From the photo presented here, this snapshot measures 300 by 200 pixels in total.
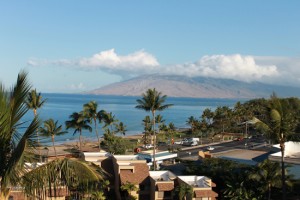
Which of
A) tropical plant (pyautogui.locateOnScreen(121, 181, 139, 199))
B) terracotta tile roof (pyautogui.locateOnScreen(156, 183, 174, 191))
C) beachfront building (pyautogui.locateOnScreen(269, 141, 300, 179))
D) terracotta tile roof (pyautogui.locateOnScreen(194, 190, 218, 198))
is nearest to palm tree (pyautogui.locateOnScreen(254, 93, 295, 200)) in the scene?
terracotta tile roof (pyautogui.locateOnScreen(194, 190, 218, 198))

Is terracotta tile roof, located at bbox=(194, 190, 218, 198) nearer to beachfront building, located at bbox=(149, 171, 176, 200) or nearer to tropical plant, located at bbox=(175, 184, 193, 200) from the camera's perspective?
tropical plant, located at bbox=(175, 184, 193, 200)

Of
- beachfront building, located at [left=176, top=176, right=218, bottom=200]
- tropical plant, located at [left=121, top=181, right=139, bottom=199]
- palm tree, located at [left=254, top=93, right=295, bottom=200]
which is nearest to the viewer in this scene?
palm tree, located at [left=254, top=93, right=295, bottom=200]

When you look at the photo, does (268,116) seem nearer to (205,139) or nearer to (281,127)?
(281,127)

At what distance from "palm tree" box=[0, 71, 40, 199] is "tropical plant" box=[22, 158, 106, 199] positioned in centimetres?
21

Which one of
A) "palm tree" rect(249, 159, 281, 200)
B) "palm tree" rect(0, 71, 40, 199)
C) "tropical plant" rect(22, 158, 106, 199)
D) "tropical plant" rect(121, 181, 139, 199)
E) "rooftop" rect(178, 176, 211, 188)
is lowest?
"tropical plant" rect(121, 181, 139, 199)

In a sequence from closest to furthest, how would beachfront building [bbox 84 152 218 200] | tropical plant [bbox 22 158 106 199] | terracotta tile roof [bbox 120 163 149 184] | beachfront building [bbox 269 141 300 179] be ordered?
tropical plant [bbox 22 158 106 199] < beachfront building [bbox 84 152 218 200] < terracotta tile roof [bbox 120 163 149 184] < beachfront building [bbox 269 141 300 179]

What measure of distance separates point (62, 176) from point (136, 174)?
80.5 ft

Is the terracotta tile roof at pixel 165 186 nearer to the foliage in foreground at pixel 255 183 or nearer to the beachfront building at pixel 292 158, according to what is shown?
the foliage in foreground at pixel 255 183

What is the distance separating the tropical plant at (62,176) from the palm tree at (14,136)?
0.21 meters

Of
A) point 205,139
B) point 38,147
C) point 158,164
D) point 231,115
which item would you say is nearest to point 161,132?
point 205,139

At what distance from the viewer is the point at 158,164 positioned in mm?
46219

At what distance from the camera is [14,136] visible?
16.9 ft

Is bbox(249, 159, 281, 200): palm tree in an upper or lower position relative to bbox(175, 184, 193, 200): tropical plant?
upper

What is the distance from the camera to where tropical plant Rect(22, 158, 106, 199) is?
511 centimetres
